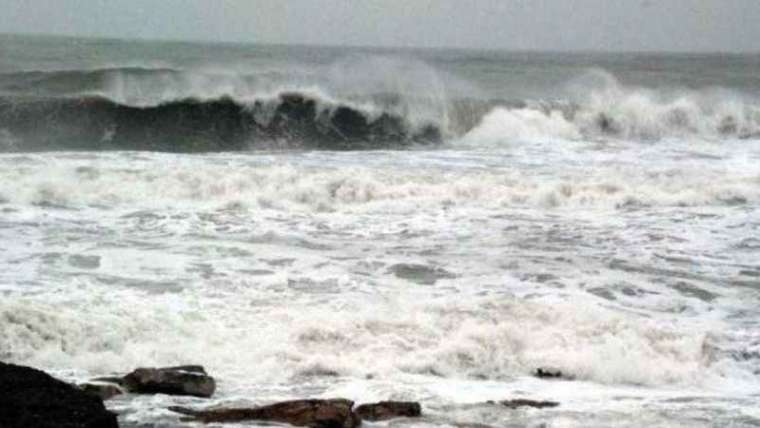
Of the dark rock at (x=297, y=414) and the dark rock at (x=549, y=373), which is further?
the dark rock at (x=549, y=373)

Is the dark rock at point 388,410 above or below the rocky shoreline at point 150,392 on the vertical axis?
below

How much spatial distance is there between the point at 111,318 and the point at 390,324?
241 centimetres

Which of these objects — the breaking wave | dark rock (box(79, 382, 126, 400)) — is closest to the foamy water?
dark rock (box(79, 382, 126, 400))

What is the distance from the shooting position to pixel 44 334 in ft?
25.5

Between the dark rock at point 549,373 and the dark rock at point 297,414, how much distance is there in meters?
2.06

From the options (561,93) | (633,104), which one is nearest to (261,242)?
(633,104)

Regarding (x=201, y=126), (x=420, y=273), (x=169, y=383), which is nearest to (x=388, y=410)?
(x=169, y=383)

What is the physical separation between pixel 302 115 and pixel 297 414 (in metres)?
18.5

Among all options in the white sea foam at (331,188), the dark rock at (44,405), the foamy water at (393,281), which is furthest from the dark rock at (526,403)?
the white sea foam at (331,188)

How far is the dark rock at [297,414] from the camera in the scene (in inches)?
227

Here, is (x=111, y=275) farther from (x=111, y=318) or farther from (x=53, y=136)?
(x=53, y=136)

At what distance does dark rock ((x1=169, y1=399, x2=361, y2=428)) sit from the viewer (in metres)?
5.75

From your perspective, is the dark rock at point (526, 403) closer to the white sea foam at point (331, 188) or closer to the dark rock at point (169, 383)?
the dark rock at point (169, 383)

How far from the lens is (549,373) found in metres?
7.52
